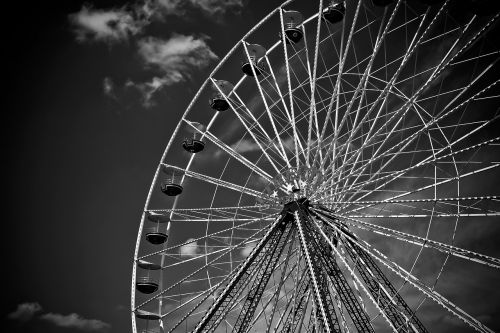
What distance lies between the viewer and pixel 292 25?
2128 cm

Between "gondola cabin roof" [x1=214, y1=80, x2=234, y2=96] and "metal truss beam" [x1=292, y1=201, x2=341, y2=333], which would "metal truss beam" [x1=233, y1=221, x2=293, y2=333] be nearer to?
"metal truss beam" [x1=292, y1=201, x2=341, y2=333]

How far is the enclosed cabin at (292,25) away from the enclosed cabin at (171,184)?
882cm

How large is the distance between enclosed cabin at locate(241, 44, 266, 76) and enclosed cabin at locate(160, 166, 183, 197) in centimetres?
639

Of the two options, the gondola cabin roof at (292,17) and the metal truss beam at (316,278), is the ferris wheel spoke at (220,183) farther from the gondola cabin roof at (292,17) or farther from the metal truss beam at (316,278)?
the gondola cabin roof at (292,17)

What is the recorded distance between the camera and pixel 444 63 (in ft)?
46.1

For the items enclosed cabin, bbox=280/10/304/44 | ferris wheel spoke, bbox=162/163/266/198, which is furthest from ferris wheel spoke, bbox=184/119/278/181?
enclosed cabin, bbox=280/10/304/44

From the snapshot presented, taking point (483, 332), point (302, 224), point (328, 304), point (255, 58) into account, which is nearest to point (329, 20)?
point (255, 58)

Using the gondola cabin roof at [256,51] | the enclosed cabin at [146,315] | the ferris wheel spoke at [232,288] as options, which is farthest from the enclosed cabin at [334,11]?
the enclosed cabin at [146,315]

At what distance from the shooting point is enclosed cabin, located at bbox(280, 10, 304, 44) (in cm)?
2070

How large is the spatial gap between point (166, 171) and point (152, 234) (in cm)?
328

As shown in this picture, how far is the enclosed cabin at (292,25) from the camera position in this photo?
2070 centimetres

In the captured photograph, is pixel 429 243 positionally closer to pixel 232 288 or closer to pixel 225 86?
pixel 232 288

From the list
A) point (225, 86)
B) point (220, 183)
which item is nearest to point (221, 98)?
point (225, 86)

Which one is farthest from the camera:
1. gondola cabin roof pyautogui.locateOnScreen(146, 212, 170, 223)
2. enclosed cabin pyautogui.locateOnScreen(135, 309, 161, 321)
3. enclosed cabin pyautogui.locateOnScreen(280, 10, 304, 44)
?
gondola cabin roof pyautogui.locateOnScreen(146, 212, 170, 223)
